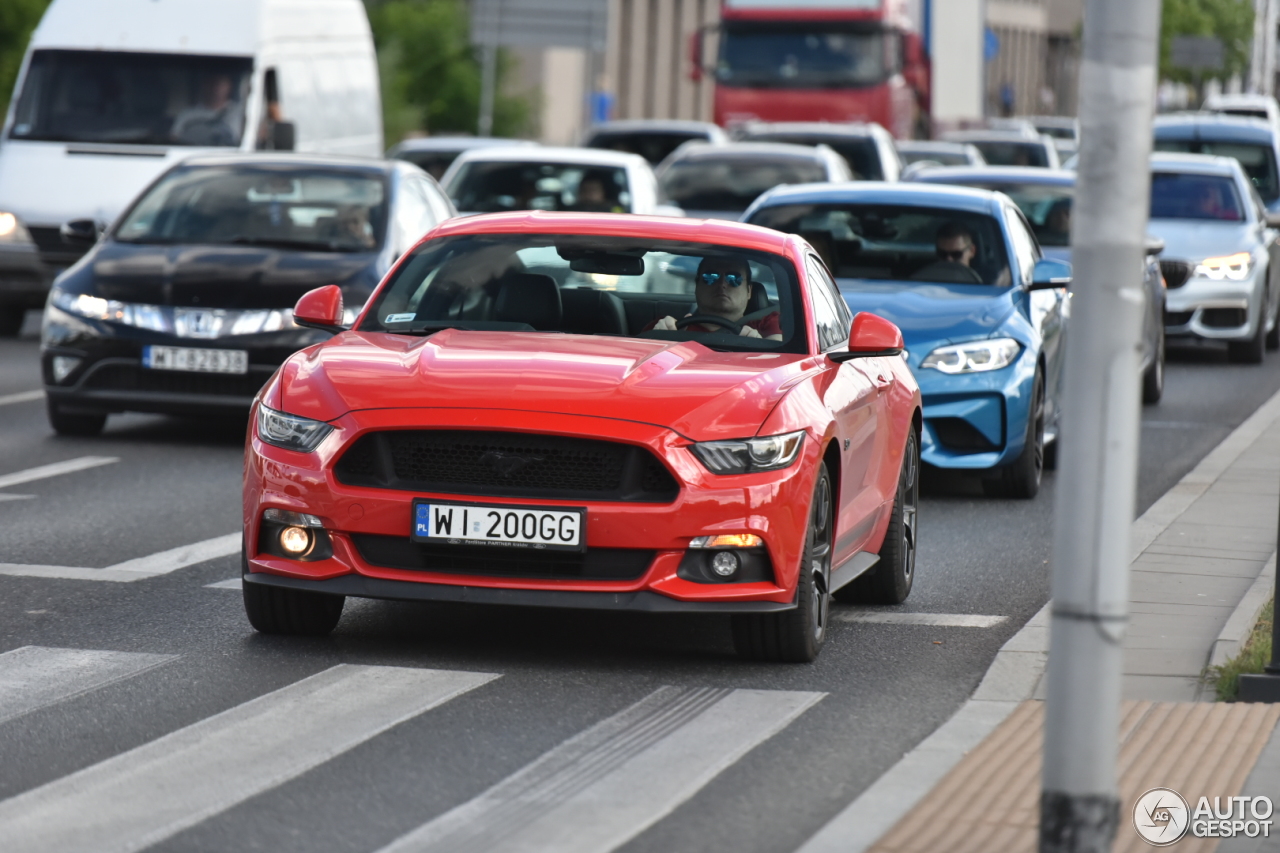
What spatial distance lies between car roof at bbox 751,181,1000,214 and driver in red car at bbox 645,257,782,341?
16.4 ft

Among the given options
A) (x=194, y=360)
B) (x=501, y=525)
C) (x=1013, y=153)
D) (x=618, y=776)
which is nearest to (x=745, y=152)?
(x=194, y=360)

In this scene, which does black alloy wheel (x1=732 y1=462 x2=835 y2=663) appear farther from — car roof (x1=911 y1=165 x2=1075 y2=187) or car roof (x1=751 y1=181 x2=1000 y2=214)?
car roof (x1=911 y1=165 x2=1075 y2=187)

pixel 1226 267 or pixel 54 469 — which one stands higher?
pixel 1226 267

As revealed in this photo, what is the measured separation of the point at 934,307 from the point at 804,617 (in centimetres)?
506

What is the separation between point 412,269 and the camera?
8.80 metres

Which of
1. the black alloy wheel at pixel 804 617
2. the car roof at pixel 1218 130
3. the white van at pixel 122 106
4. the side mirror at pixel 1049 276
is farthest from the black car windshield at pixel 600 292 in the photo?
the car roof at pixel 1218 130

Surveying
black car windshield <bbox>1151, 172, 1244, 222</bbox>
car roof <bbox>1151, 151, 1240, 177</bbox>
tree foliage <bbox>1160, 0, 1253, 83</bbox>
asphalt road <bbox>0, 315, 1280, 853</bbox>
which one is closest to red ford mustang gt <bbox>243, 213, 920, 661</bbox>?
asphalt road <bbox>0, 315, 1280, 853</bbox>

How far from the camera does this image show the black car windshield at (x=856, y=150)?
28016 mm

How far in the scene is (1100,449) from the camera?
4840 millimetres

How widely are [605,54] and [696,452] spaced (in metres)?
59.6

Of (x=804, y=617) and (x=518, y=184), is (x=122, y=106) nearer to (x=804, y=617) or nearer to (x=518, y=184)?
(x=518, y=184)

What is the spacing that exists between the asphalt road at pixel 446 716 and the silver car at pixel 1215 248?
11.2 meters

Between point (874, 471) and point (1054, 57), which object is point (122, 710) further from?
point (1054, 57)

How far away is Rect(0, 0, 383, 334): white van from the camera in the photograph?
19.6 m
